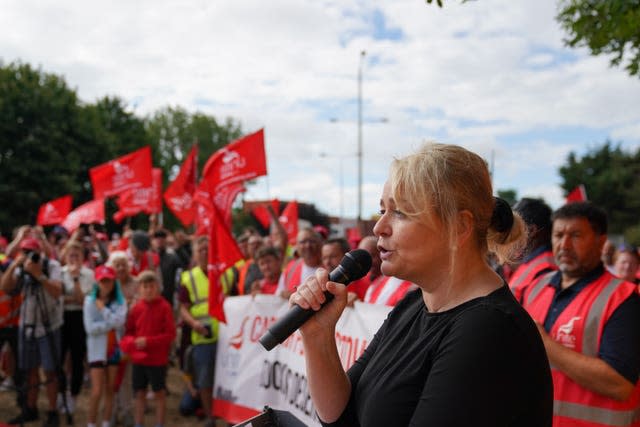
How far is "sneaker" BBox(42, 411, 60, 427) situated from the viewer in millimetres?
6766

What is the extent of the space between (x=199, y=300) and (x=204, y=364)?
0.73 metres

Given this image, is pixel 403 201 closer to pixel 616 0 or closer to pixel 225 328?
pixel 616 0

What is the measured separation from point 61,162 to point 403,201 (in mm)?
31997

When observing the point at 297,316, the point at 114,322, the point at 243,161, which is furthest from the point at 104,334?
the point at 297,316

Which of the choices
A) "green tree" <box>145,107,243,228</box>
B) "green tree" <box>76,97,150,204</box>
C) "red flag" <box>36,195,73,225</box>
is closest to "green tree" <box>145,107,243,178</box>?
"green tree" <box>145,107,243,228</box>

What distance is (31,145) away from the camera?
29922 mm

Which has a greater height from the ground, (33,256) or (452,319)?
(452,319)

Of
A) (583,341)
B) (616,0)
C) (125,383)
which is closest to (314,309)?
(583,341)

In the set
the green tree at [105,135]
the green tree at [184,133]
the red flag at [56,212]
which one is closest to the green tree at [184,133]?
the green tree at [184,133]

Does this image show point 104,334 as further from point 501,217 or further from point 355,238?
point 355,238

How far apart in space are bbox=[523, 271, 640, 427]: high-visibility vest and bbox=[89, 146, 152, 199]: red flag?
9.64 meters

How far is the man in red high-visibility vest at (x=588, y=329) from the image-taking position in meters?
2.74

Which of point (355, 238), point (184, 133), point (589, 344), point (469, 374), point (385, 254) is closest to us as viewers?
point (469, 374)

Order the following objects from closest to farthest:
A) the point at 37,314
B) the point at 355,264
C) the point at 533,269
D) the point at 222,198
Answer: the point at 355,264 → the point at 533,269 → the point at 37,314 → the point at 222,198
